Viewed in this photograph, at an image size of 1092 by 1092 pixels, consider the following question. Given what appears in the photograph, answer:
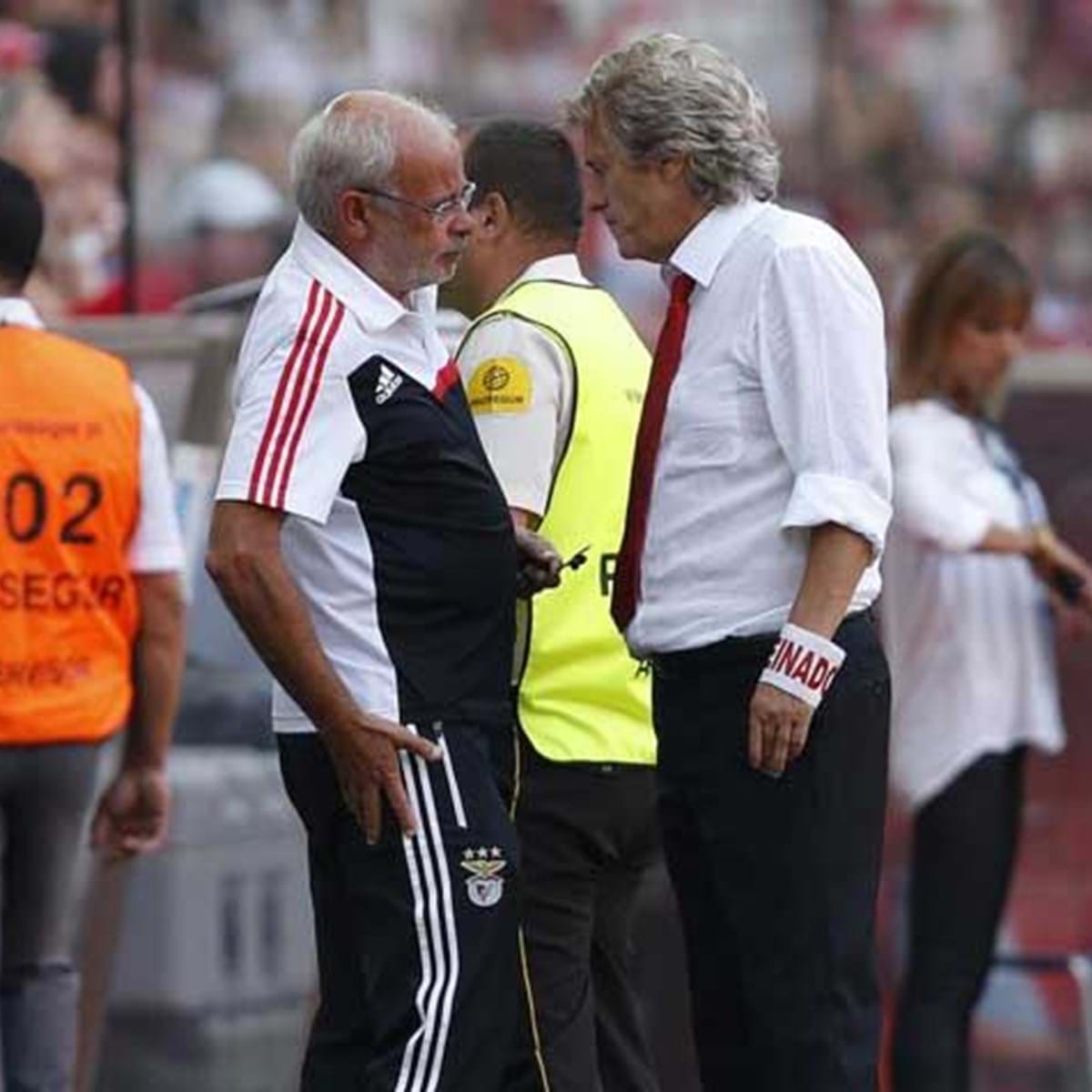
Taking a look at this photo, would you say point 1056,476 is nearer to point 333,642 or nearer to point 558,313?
point 558,313

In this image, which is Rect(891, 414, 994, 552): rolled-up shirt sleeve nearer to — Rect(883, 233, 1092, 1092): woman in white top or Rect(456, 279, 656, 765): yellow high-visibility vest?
Rect(883, 233, 1092, 1092): woman in white top

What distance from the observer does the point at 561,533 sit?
550cm

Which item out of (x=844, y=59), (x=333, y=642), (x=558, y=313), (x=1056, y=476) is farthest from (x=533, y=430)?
(x=844, y=59)

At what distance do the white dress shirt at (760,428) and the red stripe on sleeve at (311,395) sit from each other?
50cm

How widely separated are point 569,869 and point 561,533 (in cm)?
53

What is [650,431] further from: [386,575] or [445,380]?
[386,575]

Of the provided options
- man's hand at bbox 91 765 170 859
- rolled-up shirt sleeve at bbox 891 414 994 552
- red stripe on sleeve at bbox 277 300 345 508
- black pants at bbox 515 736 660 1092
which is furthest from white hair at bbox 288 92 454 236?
rolled-up shirt sleeve at bbox 891 414 994 552

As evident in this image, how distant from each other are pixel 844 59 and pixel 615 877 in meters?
7.92

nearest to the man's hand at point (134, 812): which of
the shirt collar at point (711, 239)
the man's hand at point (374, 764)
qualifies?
the man's hand at point (374, 764)

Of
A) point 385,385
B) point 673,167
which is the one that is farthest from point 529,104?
point 385,385

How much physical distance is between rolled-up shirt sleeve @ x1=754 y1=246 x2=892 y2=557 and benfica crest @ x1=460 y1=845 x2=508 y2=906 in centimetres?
62

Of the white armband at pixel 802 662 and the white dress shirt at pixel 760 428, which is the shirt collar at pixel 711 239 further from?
the white armband at pixel 802 662

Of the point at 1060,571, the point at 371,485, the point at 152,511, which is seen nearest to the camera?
the point at 371,485

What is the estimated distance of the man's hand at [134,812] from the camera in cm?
649
